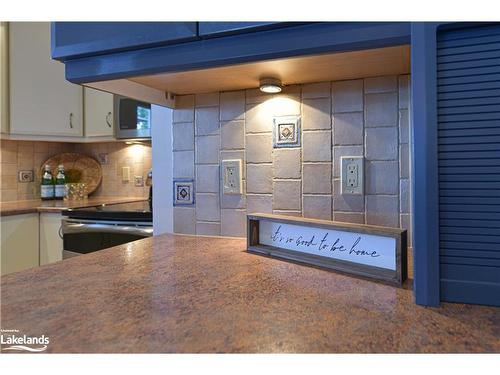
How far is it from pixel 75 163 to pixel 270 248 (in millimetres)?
2428

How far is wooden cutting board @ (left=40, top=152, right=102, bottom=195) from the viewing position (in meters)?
2.73

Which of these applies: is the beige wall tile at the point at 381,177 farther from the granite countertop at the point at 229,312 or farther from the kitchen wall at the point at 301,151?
the granite countertop at the point at 229,312

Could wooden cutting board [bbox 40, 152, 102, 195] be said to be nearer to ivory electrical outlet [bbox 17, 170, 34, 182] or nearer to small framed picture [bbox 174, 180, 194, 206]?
ivory electrical outlet [bbox 17, 170, 34, 182]

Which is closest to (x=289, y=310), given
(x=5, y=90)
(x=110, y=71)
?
(x=110, y=71)

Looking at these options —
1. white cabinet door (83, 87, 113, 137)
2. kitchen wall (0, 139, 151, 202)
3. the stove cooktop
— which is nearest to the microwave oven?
white cabinet door (83, 87, 113, 137)

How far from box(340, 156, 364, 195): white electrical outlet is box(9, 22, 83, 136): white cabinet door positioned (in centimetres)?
215

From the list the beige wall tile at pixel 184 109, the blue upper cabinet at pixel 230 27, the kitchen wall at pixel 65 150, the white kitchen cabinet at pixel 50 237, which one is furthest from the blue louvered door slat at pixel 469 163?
the kitchen wall at pixel 65 150

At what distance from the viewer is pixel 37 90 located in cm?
228

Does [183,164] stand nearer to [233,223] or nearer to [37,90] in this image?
[233,223]

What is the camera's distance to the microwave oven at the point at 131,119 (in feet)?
7.61
